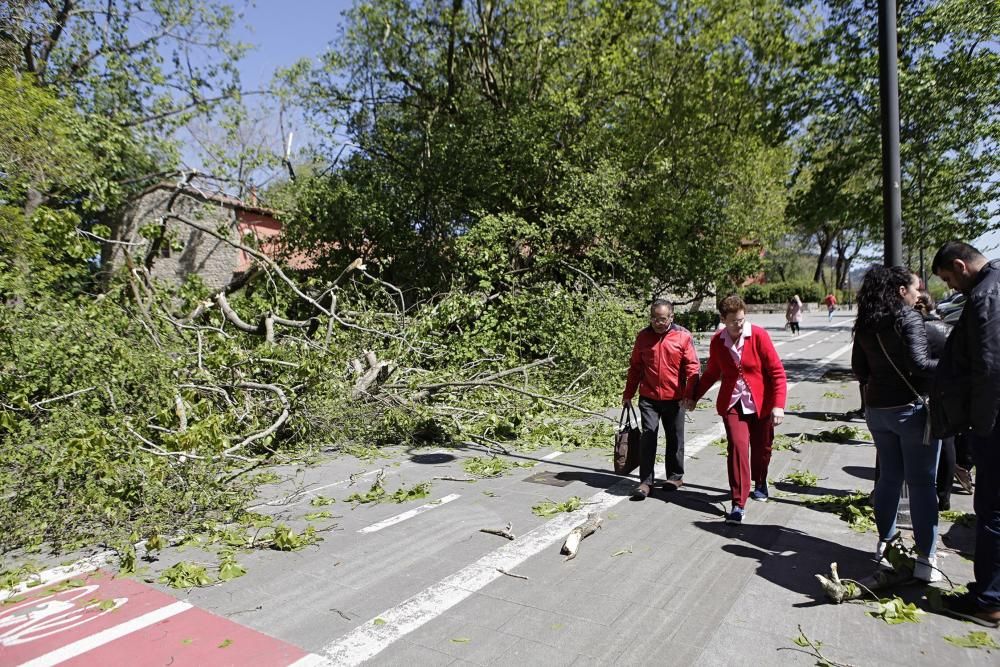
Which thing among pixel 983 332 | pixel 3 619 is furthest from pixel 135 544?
pixel 983 332

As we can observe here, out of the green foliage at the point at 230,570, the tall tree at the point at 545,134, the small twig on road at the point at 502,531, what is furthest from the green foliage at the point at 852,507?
the tall tree at the point at 545,134

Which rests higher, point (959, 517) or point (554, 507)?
point (959, 517)

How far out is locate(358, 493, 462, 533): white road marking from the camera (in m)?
5.30

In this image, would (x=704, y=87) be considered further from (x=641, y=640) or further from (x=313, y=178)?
(x=641, y=640)

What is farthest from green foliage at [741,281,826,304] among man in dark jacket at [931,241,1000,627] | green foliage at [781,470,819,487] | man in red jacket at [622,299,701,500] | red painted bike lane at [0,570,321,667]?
red painted bike lane at [0,570,321,667]

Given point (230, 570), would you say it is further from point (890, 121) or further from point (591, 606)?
point (890, 121)

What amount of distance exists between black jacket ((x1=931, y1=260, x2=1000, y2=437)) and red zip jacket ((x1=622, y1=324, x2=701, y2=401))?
2.37 m

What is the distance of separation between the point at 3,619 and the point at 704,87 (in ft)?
55.6

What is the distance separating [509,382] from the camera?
10141mm

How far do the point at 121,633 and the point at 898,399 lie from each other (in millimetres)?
4573

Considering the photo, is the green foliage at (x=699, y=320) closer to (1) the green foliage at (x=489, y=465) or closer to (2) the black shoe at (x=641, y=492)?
(1) the green foliage at (x=489, y=465)

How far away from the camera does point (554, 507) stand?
18.6ft

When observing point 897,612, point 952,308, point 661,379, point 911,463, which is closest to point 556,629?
point 897,612

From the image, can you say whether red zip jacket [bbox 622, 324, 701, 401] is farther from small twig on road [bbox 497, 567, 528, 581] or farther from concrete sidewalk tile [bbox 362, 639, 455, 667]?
concrete sidewalk tile [bbox 362, 639, 455, 667]
